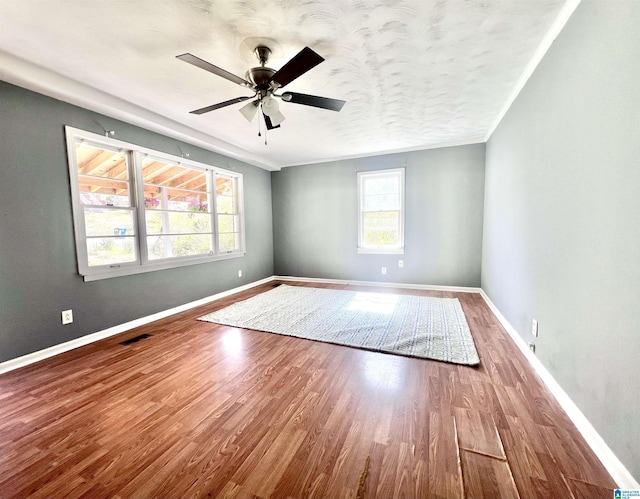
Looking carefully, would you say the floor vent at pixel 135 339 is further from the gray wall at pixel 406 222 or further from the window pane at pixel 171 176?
the gray wall at pixel 406 222

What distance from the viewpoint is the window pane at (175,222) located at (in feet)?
11.1

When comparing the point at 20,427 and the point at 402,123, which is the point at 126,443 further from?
the point at 402,123

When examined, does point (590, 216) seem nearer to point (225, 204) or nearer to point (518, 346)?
point (518, 346)

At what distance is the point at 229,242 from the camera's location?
473 centimetres

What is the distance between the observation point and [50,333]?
2.43 meters

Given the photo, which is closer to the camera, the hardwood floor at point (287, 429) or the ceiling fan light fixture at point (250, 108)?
the hardwood floor at point (287, 429)

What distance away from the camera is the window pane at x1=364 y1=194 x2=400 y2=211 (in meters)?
4.92

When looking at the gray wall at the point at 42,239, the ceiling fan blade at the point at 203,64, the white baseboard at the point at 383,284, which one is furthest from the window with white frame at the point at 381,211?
the gray wall at the point at 42,239

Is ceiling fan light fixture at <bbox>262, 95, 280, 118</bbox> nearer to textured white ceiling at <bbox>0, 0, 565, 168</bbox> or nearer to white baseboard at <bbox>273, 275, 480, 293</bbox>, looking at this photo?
textured white ceiling at <bbox>0, 0, 565, 168</bbox>

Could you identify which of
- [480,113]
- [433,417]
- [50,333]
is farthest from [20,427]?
[480,113]

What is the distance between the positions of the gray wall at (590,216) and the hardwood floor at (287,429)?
0.33 metres

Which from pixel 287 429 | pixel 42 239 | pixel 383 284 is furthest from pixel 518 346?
pixel 42 239

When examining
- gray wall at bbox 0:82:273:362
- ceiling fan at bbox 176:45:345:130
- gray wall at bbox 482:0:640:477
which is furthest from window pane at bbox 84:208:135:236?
gray wall at bbox 482:0:640:477

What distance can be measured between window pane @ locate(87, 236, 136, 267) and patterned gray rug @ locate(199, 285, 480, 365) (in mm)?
1184
